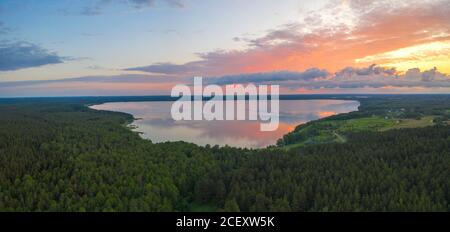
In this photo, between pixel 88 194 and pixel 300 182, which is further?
pixel 300 182

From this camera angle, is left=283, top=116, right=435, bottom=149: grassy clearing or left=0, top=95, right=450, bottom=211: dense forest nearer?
left=0, top=95, right=450, bottom=211: dense forest

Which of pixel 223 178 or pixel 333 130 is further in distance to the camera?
pixel 333 130

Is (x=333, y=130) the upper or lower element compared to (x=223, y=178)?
upper

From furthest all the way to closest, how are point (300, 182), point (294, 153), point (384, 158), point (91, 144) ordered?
1. point (91, 144)
2. point (294, 153)
3. point (384, 158)
4. point (300, 182)

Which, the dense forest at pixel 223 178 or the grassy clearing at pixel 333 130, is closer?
the dense forest at pixel 223 178
